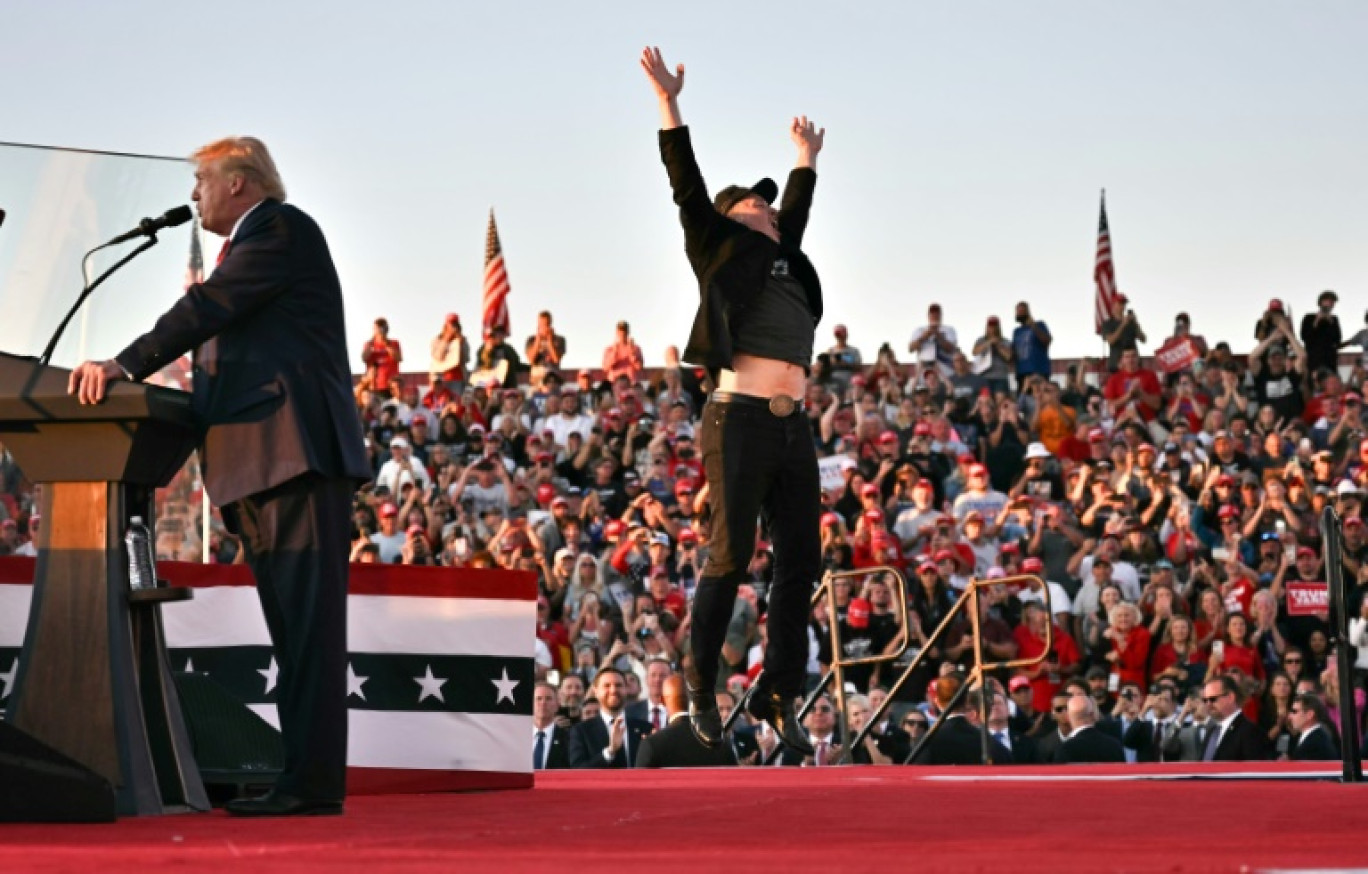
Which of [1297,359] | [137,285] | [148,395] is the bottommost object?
[148,395]

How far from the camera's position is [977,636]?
41.5 ft

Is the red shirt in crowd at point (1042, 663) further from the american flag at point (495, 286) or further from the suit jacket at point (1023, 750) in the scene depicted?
the american flag at point (495, 286)

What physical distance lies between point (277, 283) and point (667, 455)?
Result: 589 inches

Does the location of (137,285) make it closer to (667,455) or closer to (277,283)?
(277,283)

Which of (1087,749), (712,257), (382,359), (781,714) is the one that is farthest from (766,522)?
(382,359)

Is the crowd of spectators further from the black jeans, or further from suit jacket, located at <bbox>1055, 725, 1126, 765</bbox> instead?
the black jeans

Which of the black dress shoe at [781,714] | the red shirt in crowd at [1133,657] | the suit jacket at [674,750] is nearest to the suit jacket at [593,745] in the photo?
the suit jacket at [674,750]

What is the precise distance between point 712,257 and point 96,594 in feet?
7.62

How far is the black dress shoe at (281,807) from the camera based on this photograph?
5.73m

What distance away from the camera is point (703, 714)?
7.61m

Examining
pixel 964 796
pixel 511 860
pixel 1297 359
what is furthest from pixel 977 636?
pixel 1297 359

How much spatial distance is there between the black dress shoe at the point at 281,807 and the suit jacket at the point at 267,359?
0.75 m

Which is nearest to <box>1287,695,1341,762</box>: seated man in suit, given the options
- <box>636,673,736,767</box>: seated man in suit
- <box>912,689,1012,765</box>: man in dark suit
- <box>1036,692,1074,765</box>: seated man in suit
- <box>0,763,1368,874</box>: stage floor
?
<box>1036,692,1074,765</box>: seated man in suit

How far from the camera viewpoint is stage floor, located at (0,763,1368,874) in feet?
13.1
